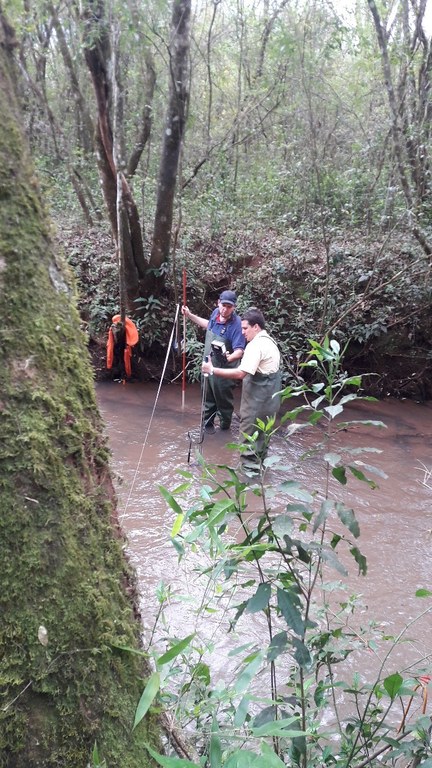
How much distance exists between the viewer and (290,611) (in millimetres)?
1464

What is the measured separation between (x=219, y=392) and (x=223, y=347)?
62 centimetres

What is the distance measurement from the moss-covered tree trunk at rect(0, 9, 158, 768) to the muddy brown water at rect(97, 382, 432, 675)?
48 centimetres

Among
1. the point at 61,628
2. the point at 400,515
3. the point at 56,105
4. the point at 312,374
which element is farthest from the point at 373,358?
the point at 56,105

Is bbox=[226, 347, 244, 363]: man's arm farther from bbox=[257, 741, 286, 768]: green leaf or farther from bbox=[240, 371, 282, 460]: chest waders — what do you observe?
bbox=[257, 741, 286, 768]: green leaf

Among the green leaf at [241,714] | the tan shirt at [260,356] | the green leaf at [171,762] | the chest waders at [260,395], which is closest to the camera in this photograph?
the green leaf at [171,762]

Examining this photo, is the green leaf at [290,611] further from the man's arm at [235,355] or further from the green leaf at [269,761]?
the man's arm at [235,355]

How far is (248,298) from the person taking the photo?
28.8ft

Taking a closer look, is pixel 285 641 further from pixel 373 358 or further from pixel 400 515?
pixel 373 358

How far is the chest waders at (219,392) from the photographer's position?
6715 mm

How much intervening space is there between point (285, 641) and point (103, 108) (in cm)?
775

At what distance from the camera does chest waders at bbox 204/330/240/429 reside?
6.71m

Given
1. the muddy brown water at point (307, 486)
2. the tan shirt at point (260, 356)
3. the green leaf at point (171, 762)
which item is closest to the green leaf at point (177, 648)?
the green leaf at point (171, 762)

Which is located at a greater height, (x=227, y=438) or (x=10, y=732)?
(x=10, y=732)

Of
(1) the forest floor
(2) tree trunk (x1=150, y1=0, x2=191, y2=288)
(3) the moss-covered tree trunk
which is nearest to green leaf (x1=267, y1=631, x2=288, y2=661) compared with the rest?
(3) the moss-covered tree trunk
